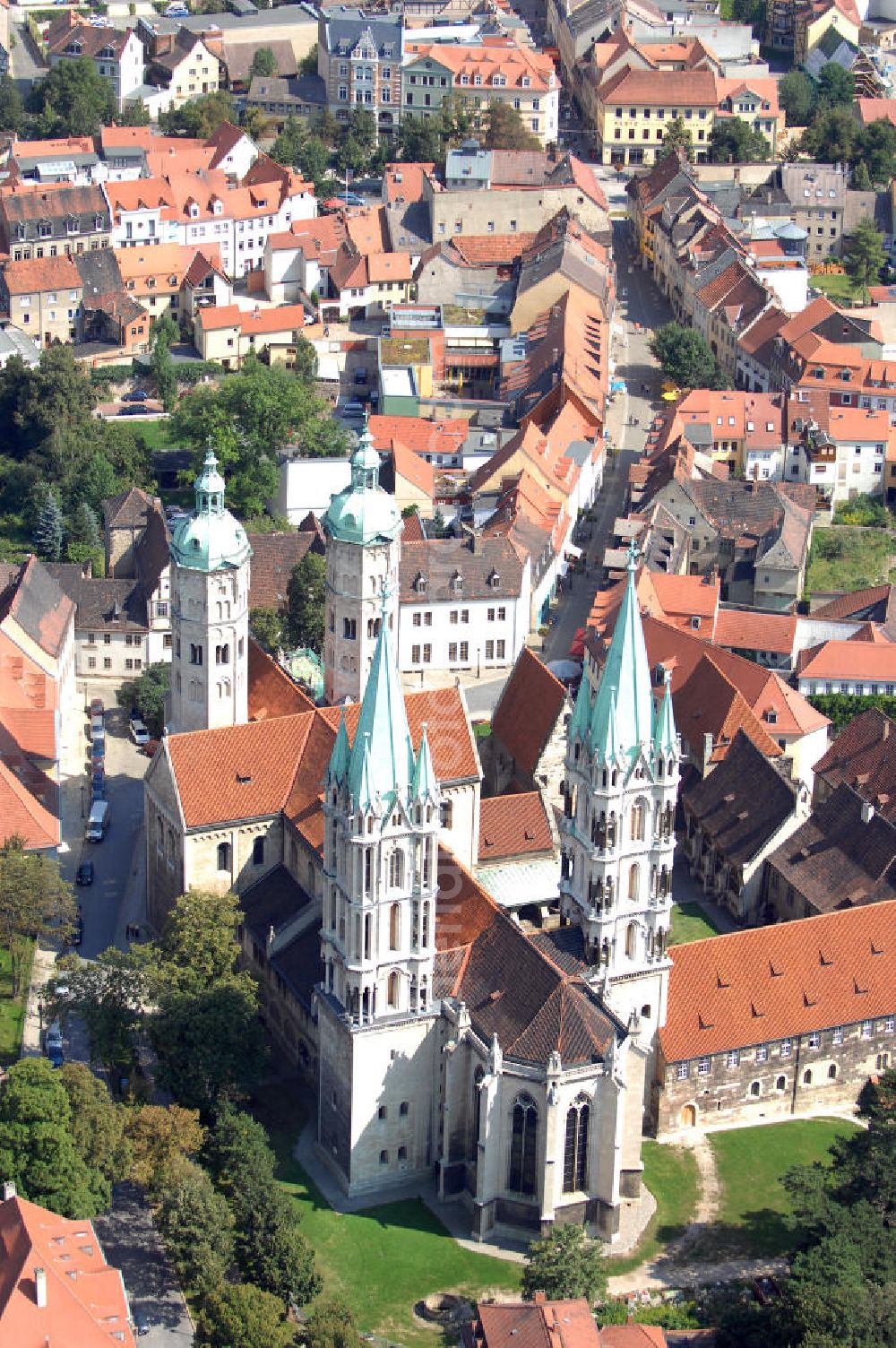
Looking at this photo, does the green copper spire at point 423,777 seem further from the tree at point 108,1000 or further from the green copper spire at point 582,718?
the tree at point 108,1000

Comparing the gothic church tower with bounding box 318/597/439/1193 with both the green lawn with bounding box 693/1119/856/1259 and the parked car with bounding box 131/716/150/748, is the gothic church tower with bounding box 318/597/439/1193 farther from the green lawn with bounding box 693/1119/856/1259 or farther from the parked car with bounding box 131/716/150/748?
the parked car with bounding box 131/716/150/748

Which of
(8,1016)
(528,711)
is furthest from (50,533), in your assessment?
(8,1016)

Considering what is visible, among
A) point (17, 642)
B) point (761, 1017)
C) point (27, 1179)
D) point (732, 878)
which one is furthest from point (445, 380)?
point (27, 1179)

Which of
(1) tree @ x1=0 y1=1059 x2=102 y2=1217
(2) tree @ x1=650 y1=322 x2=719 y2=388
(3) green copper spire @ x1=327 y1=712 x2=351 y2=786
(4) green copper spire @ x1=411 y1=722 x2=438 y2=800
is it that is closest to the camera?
(1) tree @ x1=0 y1=1059 x2=102 y2=1217

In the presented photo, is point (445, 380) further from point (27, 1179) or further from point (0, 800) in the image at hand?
point (27, 1179)

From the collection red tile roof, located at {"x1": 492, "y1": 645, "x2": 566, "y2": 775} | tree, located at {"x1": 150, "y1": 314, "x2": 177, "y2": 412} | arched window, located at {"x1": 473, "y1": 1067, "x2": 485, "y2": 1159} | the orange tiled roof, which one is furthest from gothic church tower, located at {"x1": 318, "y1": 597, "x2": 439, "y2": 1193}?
tree, located at {"x1": 150, "y1": 314, "x2": 177, "y2": 412}

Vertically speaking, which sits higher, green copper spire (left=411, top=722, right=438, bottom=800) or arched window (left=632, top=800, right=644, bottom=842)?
green copper spire (left=411, top=722, right=438, bottom=800)

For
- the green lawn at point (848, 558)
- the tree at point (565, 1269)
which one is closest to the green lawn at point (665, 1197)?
the tree at point (565, 1269)
